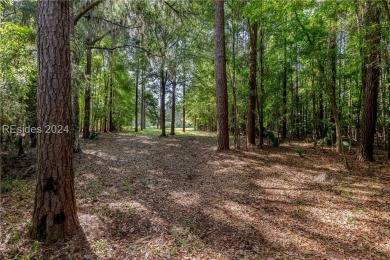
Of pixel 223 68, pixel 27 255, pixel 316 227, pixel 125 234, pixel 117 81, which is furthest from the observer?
pixel 117 81

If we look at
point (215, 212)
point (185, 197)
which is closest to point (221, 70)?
point (185, 197)

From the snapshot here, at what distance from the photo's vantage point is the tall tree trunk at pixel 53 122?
300 centimetres

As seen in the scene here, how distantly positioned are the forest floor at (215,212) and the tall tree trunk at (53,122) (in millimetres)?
315

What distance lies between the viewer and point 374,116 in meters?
7.95

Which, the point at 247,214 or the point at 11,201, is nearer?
the point at 247,214

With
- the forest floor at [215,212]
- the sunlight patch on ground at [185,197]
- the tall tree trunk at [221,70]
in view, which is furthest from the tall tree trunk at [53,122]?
the tall tree trunk at [221,70]

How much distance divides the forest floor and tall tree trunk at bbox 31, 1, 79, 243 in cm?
31

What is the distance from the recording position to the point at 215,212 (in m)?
4.14

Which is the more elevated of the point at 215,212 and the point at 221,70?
the point at 221,70

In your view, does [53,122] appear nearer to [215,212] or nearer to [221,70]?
[215,212]

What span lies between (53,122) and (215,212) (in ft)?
9.82

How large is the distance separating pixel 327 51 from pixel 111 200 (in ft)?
24.2

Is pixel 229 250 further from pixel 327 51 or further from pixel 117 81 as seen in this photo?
pixel 117 81

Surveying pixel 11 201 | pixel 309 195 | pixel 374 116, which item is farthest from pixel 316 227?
pixel 374 116
